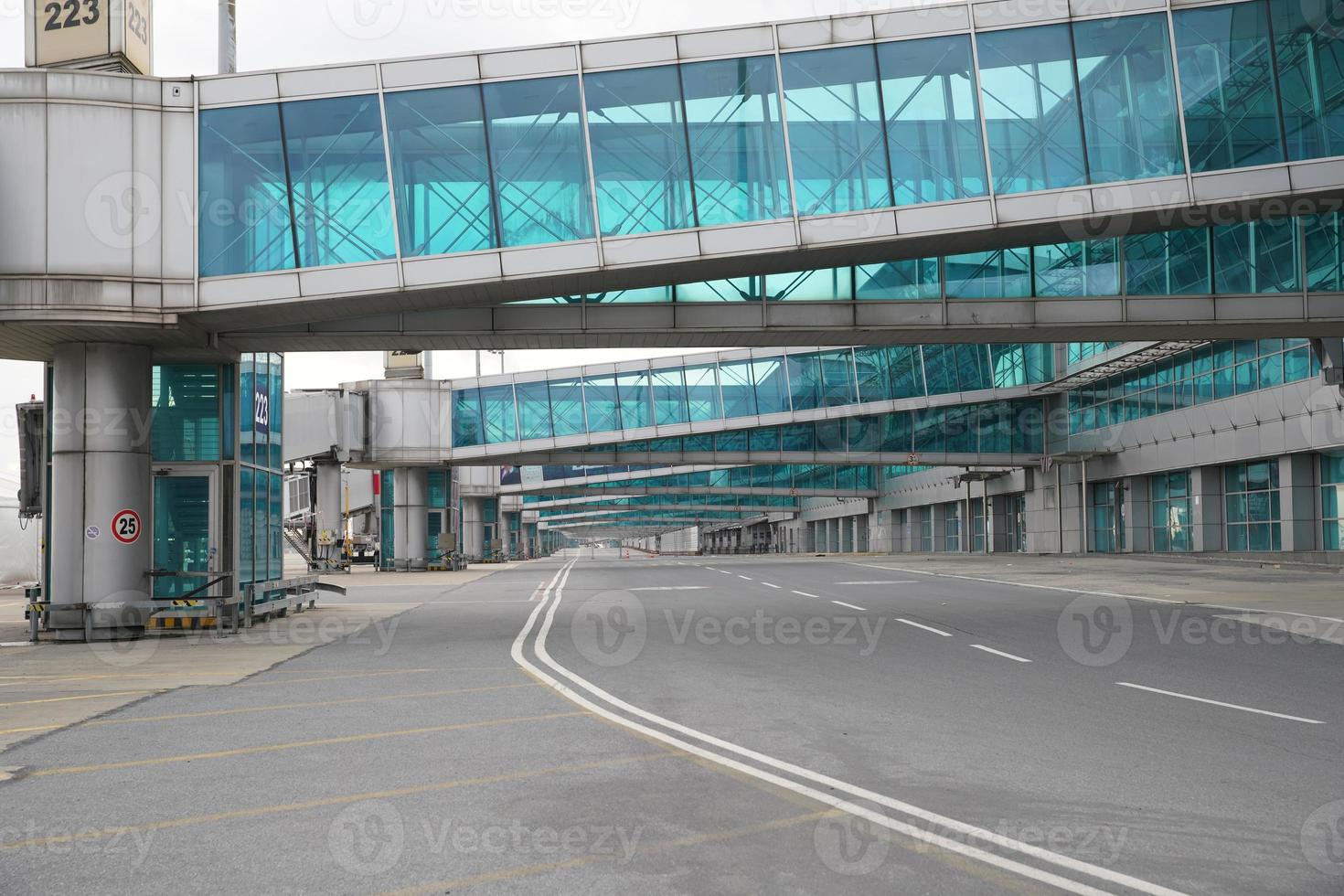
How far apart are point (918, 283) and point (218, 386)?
1282 cm

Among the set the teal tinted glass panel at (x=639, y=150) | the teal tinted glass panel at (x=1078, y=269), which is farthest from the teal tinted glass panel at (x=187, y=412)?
the teal tinted glass panel at (x=1078, y=269)

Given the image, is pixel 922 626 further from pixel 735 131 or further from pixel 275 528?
pixel 275 528

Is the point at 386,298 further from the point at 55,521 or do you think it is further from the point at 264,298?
the point at 55,521

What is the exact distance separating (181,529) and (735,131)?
1160 centimetres

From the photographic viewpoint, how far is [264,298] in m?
17.6

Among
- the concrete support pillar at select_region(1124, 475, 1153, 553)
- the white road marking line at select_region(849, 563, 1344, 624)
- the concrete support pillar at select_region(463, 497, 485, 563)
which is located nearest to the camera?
the white road marking line at select_region(849, 563, 1344, 624)

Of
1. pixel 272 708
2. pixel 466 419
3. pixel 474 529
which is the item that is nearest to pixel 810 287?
pixel 272 708

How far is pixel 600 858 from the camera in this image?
18.0 ft

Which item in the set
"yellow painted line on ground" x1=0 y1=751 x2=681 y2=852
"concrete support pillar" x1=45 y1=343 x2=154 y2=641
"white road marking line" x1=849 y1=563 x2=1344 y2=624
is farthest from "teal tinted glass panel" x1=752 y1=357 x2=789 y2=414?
"yellow painted line on ground" x1=0 y1=751 x2=681 y2=852

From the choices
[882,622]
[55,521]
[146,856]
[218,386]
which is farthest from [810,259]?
[146,856]

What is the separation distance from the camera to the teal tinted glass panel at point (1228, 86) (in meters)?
18.4

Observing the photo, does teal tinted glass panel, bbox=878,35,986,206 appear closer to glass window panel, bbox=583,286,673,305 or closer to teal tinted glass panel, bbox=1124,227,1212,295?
glass window panel, bbox=583,286,673,305

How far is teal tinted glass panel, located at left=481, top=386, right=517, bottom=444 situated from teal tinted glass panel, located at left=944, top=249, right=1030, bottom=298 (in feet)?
110

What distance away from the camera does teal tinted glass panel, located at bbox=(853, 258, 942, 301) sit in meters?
21.2
